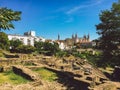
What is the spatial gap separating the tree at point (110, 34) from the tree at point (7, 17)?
18320mm

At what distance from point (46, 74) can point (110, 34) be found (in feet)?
31.6

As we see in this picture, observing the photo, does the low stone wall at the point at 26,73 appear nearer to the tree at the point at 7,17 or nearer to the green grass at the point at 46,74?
the green grass at the point at 46,74

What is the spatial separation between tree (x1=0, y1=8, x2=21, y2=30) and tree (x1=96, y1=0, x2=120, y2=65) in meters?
18.3

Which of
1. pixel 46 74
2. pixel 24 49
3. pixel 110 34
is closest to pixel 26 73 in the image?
pixel 46 74

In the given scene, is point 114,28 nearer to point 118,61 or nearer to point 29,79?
point 118,61

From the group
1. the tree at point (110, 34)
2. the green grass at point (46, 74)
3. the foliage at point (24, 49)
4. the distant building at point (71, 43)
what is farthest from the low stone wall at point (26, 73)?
the distant building at point (71, 43)

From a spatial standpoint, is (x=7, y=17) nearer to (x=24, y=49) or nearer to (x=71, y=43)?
(x=24, y=49)

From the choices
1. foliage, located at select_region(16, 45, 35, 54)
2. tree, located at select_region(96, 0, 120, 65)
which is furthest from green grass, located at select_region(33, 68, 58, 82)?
foliage, located at select_region(16, 45, 35, 54)

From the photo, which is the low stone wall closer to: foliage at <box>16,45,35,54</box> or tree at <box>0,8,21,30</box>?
tree at <box>0,8,21,30</box>

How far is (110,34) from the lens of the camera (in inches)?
949

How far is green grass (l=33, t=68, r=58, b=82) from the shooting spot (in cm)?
1923

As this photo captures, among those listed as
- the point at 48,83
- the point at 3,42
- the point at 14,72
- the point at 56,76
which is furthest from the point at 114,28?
the point at 3,42

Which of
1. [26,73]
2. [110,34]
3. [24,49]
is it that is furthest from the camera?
[24,49]

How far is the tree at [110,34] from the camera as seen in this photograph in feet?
77.6
